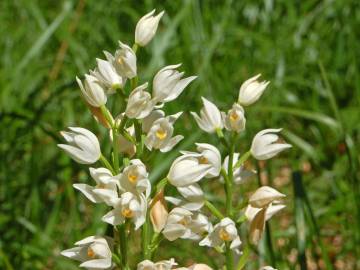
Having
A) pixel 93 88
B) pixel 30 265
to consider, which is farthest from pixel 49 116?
pixel 93 88

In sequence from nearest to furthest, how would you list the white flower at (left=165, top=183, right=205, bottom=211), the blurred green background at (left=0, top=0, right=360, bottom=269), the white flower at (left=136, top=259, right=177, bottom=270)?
the white flower at (left=136, top=259, right=177, bottom=270)
the white flower at (left=165, top=183, right=205, bottom=211)
the blurred green background at (left=0, top=0, right=360, bottom=269)

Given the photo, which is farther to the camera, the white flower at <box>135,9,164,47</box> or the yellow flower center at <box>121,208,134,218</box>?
the white flower at <box>135,9,164,47</box>

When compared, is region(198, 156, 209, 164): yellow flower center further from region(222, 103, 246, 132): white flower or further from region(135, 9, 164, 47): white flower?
region(135, 9, 164, 47): white flower

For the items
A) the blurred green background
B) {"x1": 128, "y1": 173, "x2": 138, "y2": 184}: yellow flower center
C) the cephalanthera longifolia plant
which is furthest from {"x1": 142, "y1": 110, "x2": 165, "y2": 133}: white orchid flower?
the blurred green background

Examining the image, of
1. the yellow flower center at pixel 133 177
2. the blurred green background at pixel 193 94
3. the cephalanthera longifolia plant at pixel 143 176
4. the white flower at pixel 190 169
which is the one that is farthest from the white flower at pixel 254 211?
the blurred green background at pixel 193 94

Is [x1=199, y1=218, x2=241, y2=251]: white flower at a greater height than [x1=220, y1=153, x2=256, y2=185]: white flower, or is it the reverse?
[x1=220, y1=153, x2=256, y2=185]: white flower

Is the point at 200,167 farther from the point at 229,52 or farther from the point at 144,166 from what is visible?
the point at 229,52
